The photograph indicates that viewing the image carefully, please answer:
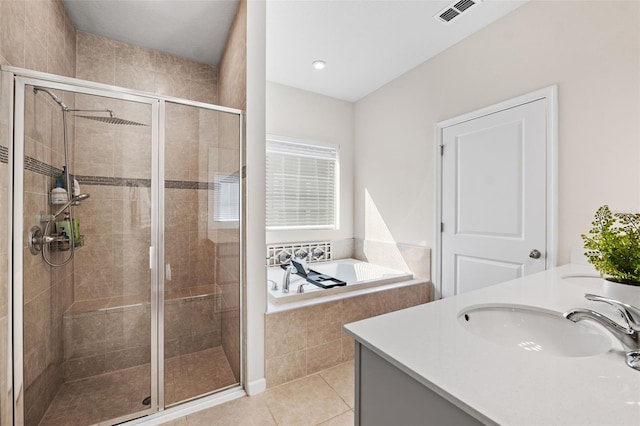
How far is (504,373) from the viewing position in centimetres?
59

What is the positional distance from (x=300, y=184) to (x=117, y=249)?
2022 mm

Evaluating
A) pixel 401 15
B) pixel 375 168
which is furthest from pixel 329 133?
pixel 401 15

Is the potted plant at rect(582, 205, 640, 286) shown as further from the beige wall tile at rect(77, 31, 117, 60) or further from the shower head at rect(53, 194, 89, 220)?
the beige wall tile at rect(77, 31, 117, 60)

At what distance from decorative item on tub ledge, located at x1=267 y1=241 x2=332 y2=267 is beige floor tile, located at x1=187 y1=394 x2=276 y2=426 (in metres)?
1.52

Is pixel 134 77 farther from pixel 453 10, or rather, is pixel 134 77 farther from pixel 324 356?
pixel 324 356

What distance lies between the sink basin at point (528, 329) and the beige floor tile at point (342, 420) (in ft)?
3.43

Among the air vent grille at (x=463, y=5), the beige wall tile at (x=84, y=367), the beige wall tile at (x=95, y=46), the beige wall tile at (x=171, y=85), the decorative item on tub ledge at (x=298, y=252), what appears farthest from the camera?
the decorative item on tub ledge at (x=298, y=252)

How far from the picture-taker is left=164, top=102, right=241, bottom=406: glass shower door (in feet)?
5.79

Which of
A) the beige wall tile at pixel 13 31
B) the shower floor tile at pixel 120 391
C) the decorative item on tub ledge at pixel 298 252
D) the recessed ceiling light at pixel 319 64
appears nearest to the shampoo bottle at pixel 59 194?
the beige wall tile at pixel 13 31

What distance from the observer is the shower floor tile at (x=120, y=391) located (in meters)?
1.59

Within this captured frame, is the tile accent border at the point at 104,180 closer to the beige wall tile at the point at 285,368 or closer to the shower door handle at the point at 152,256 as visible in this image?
the shower door handle at the point at 152,256

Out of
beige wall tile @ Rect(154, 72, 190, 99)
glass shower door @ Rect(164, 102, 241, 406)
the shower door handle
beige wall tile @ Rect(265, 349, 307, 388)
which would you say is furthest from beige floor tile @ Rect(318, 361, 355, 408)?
beige wall tile @ Rect(154, 72, 190, 99)

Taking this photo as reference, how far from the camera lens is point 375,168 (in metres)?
3.37

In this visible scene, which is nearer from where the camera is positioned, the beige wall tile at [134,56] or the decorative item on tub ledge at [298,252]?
the beige wall tile at [134,56]
